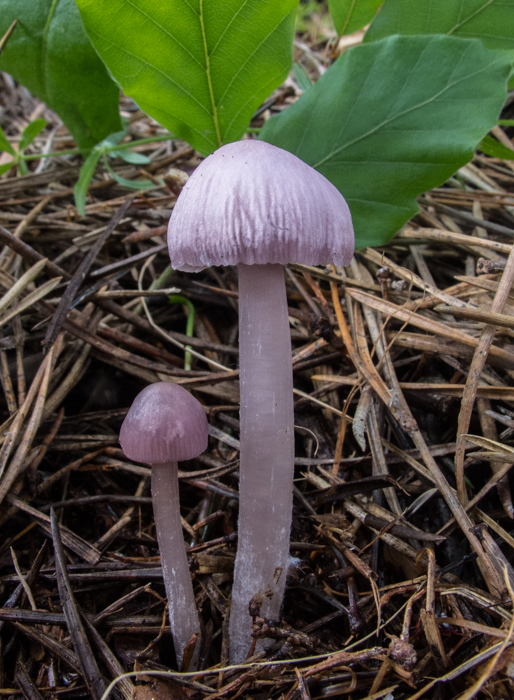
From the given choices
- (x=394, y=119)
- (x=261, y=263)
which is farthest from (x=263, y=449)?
(x=394, y=119)

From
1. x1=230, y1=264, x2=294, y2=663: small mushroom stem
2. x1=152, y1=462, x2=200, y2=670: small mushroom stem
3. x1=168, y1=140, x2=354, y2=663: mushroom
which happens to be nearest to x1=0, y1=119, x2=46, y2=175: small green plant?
x1=168, y1=140, x2=354, y2=663: mushroom

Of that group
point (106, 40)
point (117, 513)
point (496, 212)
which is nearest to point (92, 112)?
point (106, 40)

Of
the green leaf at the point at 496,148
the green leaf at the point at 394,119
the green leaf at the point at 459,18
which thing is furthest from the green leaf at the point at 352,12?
the green leaf at the point at 496,148

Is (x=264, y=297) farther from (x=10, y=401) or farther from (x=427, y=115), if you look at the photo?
(x=10, y=401)

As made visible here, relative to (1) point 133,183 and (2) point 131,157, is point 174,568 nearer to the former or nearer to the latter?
(1) point 133,183

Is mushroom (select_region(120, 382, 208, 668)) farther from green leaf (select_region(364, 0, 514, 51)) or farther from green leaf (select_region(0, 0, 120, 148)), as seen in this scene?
green leaf (select_region(364, 0, 514, 51))

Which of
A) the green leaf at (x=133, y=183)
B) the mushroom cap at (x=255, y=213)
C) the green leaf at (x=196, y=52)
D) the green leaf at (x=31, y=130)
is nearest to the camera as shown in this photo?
the mushroom cap at (x=255, y=213)

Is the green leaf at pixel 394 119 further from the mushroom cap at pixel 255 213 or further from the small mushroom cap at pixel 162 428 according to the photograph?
the small mushroom cap at pixel 162 428

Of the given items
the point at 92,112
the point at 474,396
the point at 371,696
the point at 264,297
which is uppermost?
the point at 92,112
